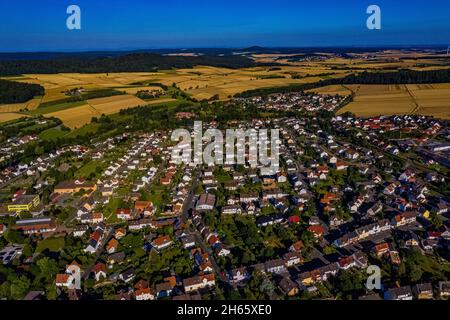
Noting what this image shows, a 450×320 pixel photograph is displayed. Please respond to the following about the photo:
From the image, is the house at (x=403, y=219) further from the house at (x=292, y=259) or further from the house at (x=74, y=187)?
the house at (x=74, y=187)

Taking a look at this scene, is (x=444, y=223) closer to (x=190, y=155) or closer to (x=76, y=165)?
(x=190, y=155)

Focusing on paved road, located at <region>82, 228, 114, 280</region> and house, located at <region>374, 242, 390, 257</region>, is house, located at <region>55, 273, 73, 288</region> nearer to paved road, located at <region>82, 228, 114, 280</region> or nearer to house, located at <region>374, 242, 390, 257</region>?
paved road, located at <region>82, 228, 114, 280</region>

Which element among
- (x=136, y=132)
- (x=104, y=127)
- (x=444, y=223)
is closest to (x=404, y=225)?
(x=444, y=223)

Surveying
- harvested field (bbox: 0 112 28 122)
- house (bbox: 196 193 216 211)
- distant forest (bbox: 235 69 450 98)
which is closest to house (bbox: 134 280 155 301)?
house (bbox: 196 193 216 211)

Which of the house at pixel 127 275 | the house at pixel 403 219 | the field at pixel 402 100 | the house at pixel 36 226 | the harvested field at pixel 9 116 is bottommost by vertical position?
the house at pixel 127 275

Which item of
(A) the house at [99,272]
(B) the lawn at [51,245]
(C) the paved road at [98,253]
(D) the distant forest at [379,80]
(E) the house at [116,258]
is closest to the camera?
(A) the house at [99,272]

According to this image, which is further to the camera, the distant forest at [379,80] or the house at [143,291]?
the distant forest at [379,80]

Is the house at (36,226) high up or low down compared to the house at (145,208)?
down
